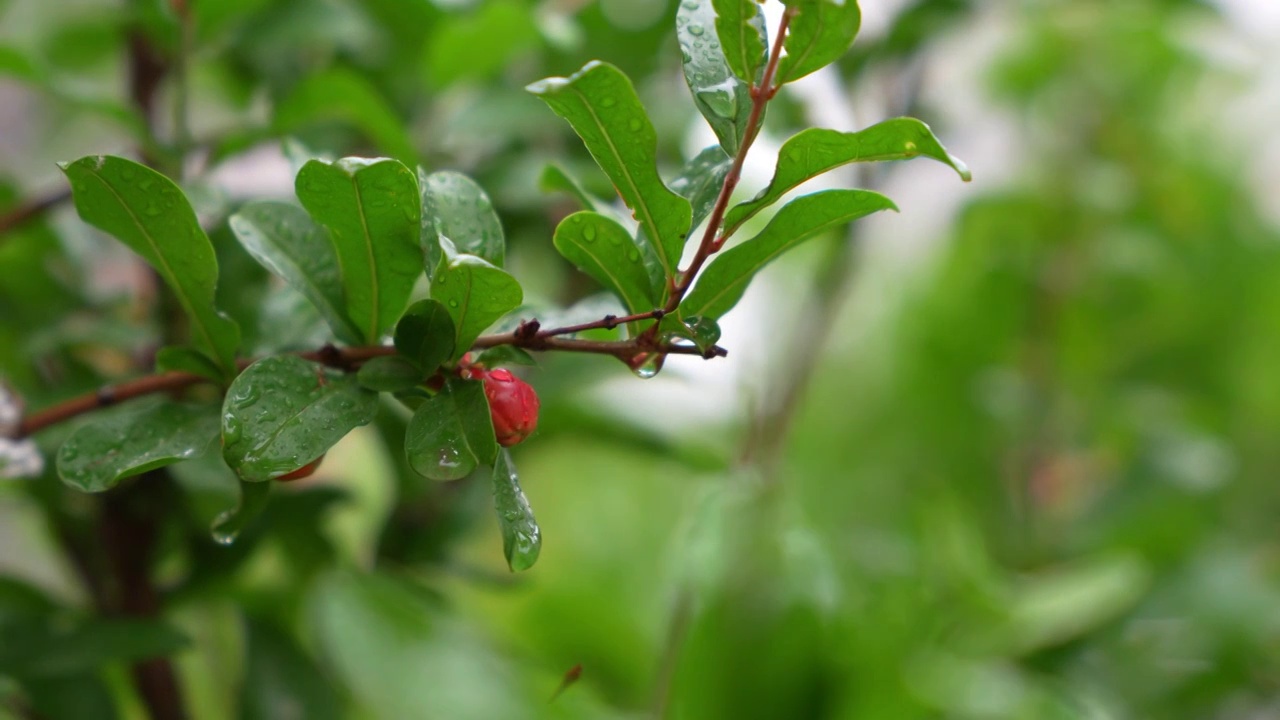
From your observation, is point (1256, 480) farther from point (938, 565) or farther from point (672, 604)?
point (672, 604)

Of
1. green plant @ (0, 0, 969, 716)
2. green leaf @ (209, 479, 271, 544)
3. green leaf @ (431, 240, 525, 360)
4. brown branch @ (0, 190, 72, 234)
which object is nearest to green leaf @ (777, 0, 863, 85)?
green plant @ (0, 0, 969, 716)

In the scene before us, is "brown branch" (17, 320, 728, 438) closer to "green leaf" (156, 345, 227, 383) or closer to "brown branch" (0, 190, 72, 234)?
"green leaf" (156, 345, 227, 383)

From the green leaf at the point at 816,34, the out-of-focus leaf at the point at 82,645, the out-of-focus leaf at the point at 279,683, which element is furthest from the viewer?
the out-of-focus leaf at the point at 279,683

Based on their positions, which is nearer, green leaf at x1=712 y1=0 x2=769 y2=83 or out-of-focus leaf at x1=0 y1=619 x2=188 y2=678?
green leaf at x1=712 y1=0 x2=769 y2=83

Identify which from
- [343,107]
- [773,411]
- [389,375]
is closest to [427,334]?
[389,375]

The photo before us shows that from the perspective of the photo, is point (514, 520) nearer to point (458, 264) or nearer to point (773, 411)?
point (458, 264)

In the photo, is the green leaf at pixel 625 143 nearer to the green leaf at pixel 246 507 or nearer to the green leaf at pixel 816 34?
the green leaf at pixel 816 34

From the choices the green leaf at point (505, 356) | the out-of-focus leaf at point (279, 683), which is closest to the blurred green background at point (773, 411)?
the out-of-focus leaf at point (279, 683)

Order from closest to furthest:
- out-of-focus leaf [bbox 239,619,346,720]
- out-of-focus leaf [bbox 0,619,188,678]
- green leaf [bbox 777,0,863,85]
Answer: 1. green leaf [bbox 777,0,863,85]
2. out-of-focus leaf [bbox 0,619,188,678]
3. out-of-focus leaf [bbox 239,619,346,720]
